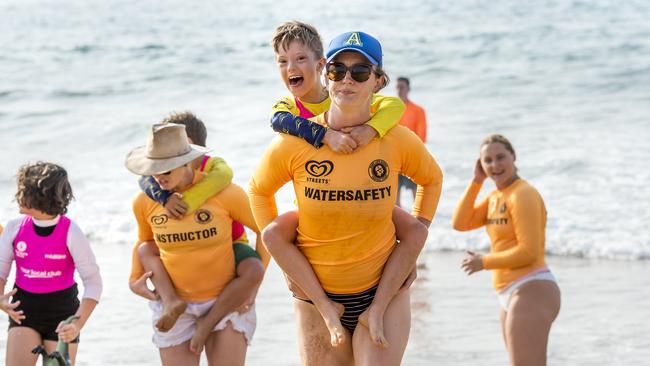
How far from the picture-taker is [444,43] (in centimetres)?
2442

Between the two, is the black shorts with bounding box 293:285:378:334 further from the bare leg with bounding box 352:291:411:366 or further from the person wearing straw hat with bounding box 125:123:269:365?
the person wearing straw hat with bounding box 125:123:269:365

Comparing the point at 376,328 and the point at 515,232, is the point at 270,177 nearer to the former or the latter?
the point at 376,328

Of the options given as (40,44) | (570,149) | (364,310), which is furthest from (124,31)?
(364,310)

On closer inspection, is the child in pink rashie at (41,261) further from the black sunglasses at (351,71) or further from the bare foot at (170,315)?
the black sunglasses at (351,71)

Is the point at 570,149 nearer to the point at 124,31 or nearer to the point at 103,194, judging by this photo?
the point at 103,194

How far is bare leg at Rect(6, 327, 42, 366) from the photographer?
5457 mm

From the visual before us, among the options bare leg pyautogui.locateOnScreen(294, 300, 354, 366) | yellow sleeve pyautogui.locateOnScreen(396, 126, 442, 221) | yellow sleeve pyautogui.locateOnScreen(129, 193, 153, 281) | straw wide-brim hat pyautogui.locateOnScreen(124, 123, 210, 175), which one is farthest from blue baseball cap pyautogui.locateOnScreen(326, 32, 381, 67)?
yellow sleeve pyautogui.locateOnScreen(129, 193, 153, 281)

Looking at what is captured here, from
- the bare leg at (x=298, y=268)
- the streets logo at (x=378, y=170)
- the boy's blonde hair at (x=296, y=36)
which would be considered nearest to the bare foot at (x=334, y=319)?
the bare leg at (x=298, y=268)

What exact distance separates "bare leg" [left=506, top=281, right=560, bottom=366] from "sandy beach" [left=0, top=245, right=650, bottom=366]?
138cm

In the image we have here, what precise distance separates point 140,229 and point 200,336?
0.70 metres

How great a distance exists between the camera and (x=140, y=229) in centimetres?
570

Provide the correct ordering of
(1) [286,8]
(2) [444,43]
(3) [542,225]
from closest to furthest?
(3) [542,225]
(2) [444,43]
(1) [286,8]

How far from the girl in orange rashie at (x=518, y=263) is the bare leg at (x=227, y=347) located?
1708 millimetres

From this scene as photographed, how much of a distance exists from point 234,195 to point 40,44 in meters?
22.2
